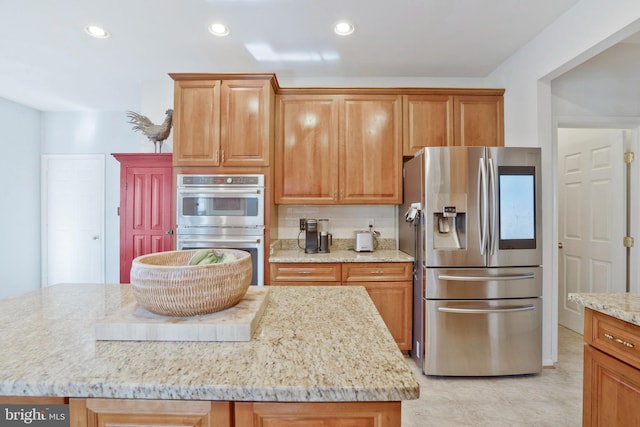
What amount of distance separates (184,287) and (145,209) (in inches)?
88.4

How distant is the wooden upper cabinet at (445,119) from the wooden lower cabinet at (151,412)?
8.62 feet

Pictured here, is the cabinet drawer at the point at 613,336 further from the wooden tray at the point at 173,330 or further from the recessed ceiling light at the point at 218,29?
the recessed ceiling light at the point at 218,29

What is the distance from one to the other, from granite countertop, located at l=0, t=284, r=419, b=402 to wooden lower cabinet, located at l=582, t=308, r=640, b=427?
1106 millimetres

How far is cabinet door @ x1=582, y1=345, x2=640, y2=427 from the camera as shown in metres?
1.20

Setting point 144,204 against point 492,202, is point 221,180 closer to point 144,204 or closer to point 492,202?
point 144,204

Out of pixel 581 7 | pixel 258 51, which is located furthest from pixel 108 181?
pixel 581 7

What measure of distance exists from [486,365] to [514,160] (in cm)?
156

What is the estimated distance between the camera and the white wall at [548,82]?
75.6 inches

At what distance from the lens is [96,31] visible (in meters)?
2.35

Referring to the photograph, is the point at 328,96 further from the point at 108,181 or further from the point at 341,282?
the point at 108,181

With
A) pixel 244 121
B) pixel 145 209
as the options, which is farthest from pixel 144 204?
pixel 244 121

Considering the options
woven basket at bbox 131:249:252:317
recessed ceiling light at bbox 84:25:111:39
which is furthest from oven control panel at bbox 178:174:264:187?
woven basket at bbox 131:249:252:317

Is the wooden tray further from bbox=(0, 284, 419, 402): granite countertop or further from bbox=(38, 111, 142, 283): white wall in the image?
bbox=(38, 111, 142, 283): white wall

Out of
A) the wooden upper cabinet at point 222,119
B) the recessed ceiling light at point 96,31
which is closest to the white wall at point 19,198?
the recessed ceiling light at point 96,31
